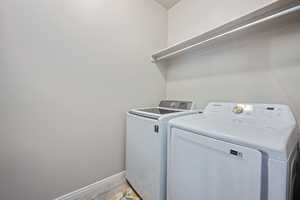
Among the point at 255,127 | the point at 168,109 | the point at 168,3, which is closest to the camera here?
the point at 255,127

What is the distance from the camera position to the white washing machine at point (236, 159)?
1.72 ft

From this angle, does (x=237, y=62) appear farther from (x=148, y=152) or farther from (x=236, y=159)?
(x=148, y=152)

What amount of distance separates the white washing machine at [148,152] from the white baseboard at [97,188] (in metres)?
0.15

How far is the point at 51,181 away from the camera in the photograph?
118cm

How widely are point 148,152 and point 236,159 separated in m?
0.75

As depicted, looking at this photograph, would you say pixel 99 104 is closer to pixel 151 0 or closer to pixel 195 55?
pixel 195 55

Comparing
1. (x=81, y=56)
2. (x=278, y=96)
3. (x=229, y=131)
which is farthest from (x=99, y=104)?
(x=278, y=96)

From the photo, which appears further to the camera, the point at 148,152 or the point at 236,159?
the point at 148,152

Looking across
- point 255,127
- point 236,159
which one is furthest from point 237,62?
point 236,159

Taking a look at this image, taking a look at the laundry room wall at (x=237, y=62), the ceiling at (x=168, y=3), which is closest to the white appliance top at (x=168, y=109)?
the laundry room wall at (x=237, y=62)

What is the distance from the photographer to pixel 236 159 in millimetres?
612

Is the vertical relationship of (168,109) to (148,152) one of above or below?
above

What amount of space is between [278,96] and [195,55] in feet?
3.35

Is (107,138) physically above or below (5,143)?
below
